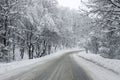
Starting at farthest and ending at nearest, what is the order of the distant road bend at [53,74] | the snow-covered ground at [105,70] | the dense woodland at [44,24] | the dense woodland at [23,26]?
the dense woodland at [23,26] → the dense woodland at [44,24] → the snow-covered ground at [105,70] → the distant road bend at [53,74]

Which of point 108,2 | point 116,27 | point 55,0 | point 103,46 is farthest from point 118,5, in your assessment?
point 55,0

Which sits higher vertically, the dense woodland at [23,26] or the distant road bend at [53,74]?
the dense woodland at [23,26]

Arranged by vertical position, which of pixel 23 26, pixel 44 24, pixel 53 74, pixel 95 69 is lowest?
pixel 95 69

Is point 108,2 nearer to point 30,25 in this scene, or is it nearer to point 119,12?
point 119,12

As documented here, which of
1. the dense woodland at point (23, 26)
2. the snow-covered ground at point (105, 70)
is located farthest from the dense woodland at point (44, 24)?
the snow-covered ground at point (105, 70)

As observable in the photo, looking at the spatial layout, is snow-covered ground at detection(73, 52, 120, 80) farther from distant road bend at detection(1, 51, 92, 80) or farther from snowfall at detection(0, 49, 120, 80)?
distant road bend at detection(1, 51, 92, 80)

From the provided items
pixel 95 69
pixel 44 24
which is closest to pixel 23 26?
pixel 44 24

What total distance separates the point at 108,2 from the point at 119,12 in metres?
1.08

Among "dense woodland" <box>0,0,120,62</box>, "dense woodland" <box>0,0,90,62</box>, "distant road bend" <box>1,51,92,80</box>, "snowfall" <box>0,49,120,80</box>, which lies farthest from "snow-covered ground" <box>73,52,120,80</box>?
"dense woodland" <box>0,0,90,62</box>

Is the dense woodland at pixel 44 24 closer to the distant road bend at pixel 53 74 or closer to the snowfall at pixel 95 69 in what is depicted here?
the snowfall at pixel 95 69

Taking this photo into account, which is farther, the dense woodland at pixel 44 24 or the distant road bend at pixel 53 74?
the dense woodland at pixel 44 24

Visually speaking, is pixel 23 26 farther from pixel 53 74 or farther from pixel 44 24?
pixel 53 74

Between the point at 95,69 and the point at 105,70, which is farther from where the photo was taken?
the point at 95,69

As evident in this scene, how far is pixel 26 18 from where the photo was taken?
26.9 meters
